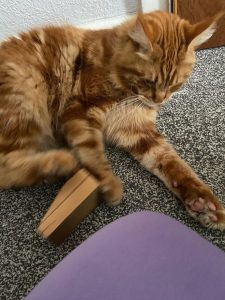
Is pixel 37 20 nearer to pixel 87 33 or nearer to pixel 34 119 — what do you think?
pixel 87 33

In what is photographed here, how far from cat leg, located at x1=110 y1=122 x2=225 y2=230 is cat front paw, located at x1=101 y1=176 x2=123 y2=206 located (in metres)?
0.17

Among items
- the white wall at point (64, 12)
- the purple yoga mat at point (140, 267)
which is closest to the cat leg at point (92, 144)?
the purple yoga mat at point (140, 267)

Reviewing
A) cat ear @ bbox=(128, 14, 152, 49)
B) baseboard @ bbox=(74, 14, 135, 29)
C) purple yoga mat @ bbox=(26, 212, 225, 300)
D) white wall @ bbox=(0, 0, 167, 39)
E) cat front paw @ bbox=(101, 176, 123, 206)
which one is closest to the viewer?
purple yoga mat @ bbox=(26, 212, 225, 300)

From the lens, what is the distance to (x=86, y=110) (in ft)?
3.90

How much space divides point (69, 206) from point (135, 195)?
0.26m

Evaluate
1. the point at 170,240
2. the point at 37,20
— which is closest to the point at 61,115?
the point at 37,20

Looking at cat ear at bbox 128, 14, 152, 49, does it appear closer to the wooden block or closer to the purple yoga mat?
the wooden block

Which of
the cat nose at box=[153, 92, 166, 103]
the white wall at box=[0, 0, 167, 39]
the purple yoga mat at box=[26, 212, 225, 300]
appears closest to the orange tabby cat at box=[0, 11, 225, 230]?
the cat nose at box=[153, 92, 166, 103]

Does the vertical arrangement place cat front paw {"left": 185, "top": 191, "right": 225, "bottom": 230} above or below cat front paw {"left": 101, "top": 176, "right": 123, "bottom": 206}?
below

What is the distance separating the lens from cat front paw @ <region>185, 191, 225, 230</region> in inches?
41.0

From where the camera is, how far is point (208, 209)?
105cm

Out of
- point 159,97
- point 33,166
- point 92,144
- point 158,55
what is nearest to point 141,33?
point 158,55

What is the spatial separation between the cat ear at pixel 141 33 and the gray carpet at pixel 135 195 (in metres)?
0.42

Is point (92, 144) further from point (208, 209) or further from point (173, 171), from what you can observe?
point (208, 209)
